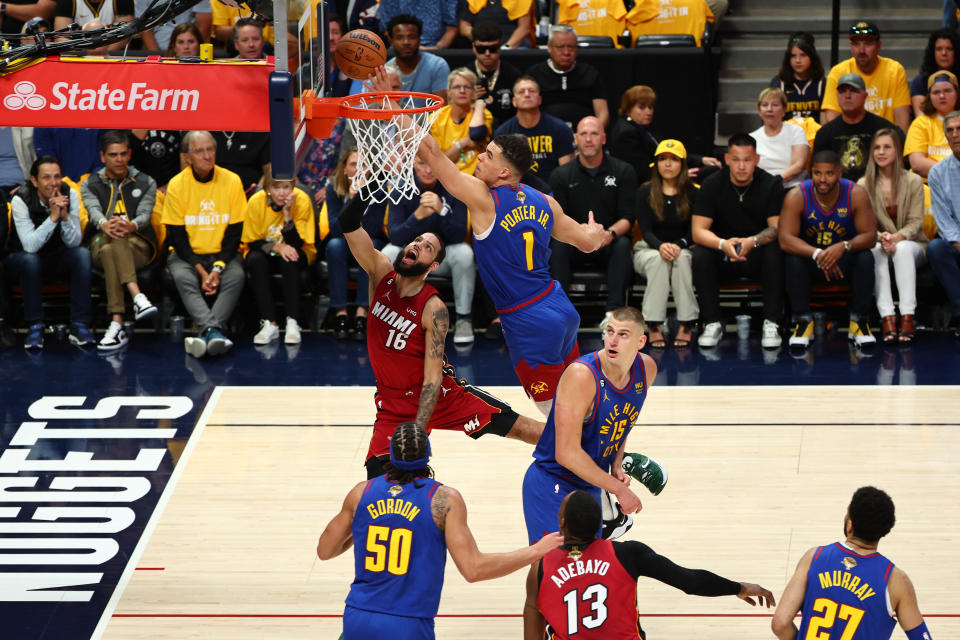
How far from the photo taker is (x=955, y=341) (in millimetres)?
→ 11031

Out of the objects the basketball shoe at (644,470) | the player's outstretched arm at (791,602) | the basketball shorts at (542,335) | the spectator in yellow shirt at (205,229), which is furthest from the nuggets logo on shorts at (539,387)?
the spectator in yellow shirt at (205,229)

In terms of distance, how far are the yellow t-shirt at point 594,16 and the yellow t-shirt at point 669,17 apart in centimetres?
16

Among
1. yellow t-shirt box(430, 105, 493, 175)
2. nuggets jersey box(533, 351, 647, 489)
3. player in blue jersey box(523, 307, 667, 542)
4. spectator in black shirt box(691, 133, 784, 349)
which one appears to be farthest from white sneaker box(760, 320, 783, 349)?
Answer: nuggets jersey box(533, 351, 647, 489)

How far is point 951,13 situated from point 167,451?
30.4ft

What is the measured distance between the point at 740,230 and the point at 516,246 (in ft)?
13.2

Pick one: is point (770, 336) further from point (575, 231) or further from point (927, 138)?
point (575, 231)

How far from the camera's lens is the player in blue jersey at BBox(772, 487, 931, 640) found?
15.9ft

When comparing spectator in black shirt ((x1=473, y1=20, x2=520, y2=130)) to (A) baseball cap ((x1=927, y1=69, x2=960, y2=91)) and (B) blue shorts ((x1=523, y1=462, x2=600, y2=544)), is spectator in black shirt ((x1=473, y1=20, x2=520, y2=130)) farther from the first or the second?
(B) blue shorts ((x1=523, y1=462, x2=600, y2=544))

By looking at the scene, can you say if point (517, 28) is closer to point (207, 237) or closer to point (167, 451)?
point (207, 237)

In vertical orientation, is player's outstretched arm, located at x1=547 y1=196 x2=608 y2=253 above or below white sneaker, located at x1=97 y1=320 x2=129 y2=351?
above

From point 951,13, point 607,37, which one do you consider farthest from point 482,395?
point 951,13

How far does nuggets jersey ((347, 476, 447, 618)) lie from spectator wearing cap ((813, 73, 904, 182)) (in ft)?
25.3

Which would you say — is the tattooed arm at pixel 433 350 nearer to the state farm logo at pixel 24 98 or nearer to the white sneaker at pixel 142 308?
the state farm logo at pixel 24 98

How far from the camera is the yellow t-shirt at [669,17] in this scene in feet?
42.6
